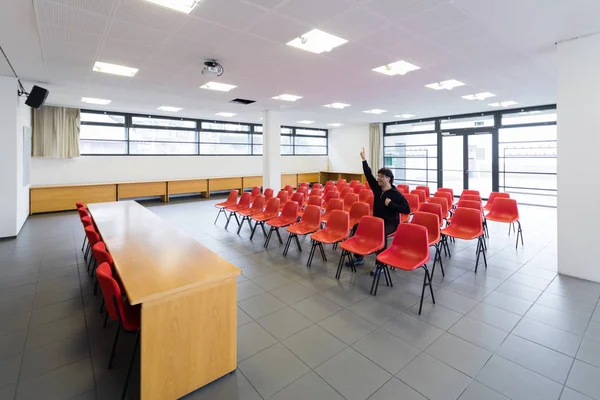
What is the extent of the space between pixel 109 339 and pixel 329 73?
203 inches

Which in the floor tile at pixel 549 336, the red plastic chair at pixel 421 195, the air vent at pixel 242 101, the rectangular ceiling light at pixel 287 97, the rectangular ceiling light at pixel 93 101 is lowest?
the floor tile at pixel 549 336

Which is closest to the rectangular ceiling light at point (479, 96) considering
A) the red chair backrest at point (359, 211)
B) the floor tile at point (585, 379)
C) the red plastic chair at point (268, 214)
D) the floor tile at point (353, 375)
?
the red chair backrest at point (359, 211)

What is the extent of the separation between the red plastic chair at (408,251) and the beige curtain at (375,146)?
10240 millimetres

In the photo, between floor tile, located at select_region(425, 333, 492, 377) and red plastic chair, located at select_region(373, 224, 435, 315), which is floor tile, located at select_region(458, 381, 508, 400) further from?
red plastic chair, located at select_region(373, 224, 435, 315)

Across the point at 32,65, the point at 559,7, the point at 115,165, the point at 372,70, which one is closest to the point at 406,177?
the point at 372,70

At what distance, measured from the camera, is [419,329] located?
282 cm

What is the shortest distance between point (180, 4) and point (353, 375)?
384 centimetres

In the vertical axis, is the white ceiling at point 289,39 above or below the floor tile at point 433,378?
above

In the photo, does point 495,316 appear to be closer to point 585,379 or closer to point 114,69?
point 585,379

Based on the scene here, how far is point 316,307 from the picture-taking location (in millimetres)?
3262

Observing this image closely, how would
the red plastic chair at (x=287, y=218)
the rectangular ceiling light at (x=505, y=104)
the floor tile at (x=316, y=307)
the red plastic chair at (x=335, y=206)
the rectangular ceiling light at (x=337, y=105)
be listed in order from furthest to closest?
1. the rectangular ceiling light at (x=337, y=105)
2. the rectangular ceiling light at (x=505, y=104)
3. the red plastic chair at (x=335, y=206)
4. the red plastic chair at (x=287, y=218)
5. the floor tile at (x=316, y=307)

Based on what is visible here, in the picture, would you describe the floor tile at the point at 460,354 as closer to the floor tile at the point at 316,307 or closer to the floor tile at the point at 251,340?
the floor tile at the point at 316,307

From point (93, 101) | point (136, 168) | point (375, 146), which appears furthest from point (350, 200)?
point (136, 168)

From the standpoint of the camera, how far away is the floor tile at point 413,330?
8.67ft
